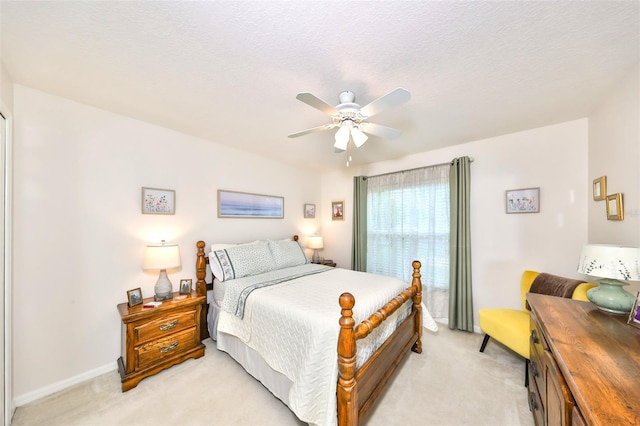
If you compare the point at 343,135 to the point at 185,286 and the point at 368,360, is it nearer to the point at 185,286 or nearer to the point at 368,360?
the point at 368,360

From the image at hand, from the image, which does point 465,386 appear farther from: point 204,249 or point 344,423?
point 204,249

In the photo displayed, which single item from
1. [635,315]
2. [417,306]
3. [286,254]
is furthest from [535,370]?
[286,254]

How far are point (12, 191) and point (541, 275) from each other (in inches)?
180

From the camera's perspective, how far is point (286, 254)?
3.25 meters

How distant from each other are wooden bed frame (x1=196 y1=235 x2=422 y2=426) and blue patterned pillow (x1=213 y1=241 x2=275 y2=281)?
151 centimetres

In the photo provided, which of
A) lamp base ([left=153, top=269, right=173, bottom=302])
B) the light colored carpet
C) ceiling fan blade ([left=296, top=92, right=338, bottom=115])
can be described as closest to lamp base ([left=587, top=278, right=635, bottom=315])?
the light colored carpet

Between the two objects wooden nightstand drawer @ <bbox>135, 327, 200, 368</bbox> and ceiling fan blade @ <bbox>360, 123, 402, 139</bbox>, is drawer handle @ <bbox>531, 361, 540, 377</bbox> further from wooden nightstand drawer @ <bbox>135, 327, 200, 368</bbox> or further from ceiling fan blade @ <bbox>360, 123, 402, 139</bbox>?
wooden nightstand drawer @ <bbox>135, 327, 200, 368</bbox>

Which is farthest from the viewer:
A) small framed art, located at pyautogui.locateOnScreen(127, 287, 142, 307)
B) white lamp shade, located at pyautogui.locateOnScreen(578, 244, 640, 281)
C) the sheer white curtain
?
the sheer white curtain

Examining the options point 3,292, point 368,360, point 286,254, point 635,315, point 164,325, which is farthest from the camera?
point 286,254

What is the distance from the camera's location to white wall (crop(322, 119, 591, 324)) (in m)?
2.47

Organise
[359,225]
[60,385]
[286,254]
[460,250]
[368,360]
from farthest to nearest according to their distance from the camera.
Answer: [359,225], [286,254], [460,250], [60,385], [368,360]

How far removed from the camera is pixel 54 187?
198 centimetres

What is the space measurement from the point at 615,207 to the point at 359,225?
2741 millimetres

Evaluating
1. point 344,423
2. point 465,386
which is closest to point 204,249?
point 344,423
